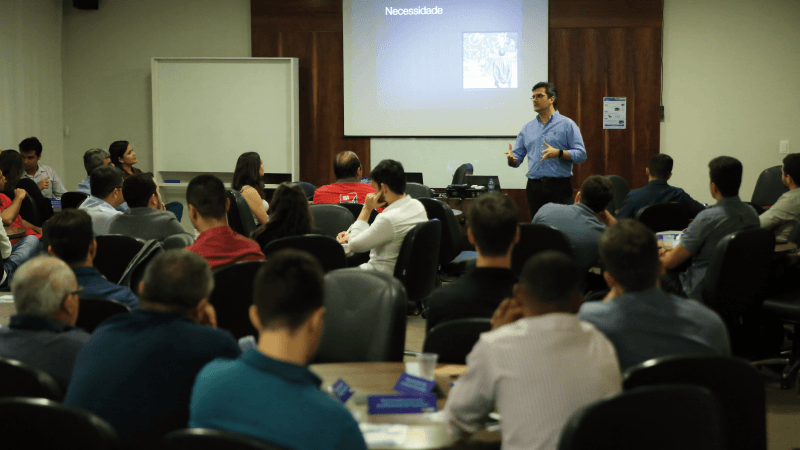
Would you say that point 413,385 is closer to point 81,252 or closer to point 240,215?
point 81,252

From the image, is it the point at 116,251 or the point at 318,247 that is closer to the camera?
the point at 116,251

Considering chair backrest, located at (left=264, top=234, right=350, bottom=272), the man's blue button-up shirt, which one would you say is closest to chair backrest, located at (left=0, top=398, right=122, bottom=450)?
chair backrest, located at (left=264, top=234, right=350, bottom=272)

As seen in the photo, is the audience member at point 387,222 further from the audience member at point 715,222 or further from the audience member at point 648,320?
the audience member at point 648,320

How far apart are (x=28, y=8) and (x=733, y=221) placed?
8.17 meters

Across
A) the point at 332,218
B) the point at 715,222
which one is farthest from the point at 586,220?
the point at 332,218

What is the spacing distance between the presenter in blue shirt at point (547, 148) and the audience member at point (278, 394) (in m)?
5.06

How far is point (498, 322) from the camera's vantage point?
75.2 inches

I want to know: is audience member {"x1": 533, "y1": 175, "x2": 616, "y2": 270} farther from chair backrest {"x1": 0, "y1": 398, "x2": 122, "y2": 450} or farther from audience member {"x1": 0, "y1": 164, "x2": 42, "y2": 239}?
audience member {"x1": 0, "y1": 164, "x2": 42, "y2": 239}

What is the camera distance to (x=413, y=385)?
76.9 inches

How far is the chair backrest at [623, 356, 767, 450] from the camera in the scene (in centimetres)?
160

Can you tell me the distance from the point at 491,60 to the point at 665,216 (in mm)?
3832

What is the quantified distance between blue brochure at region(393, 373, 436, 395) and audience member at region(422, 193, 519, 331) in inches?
16.8

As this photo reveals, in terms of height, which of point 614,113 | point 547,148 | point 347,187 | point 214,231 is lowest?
point 214,231

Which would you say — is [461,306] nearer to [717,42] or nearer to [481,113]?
[481,113]
